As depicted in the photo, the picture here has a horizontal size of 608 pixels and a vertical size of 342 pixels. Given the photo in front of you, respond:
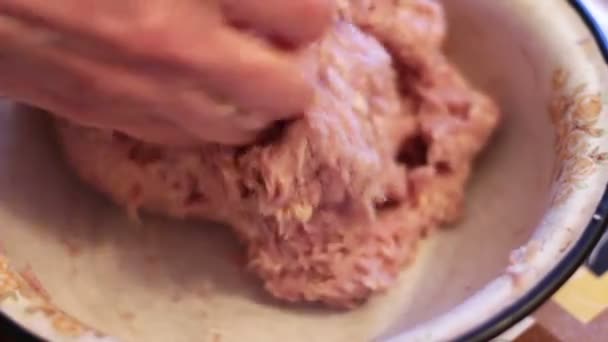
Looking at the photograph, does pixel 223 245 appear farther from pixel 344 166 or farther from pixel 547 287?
pixel 547 287

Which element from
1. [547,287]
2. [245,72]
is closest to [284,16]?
[245,72]

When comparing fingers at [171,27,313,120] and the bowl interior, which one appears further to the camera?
the bowl interior

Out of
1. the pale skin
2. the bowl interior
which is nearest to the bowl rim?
the bowl interior

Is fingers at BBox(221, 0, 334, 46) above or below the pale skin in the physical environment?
above

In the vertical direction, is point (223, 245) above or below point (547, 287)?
below

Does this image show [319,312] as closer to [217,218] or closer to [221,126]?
[217,218]

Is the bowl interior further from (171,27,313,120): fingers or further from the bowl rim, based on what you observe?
(171,27,313,120): fingers
